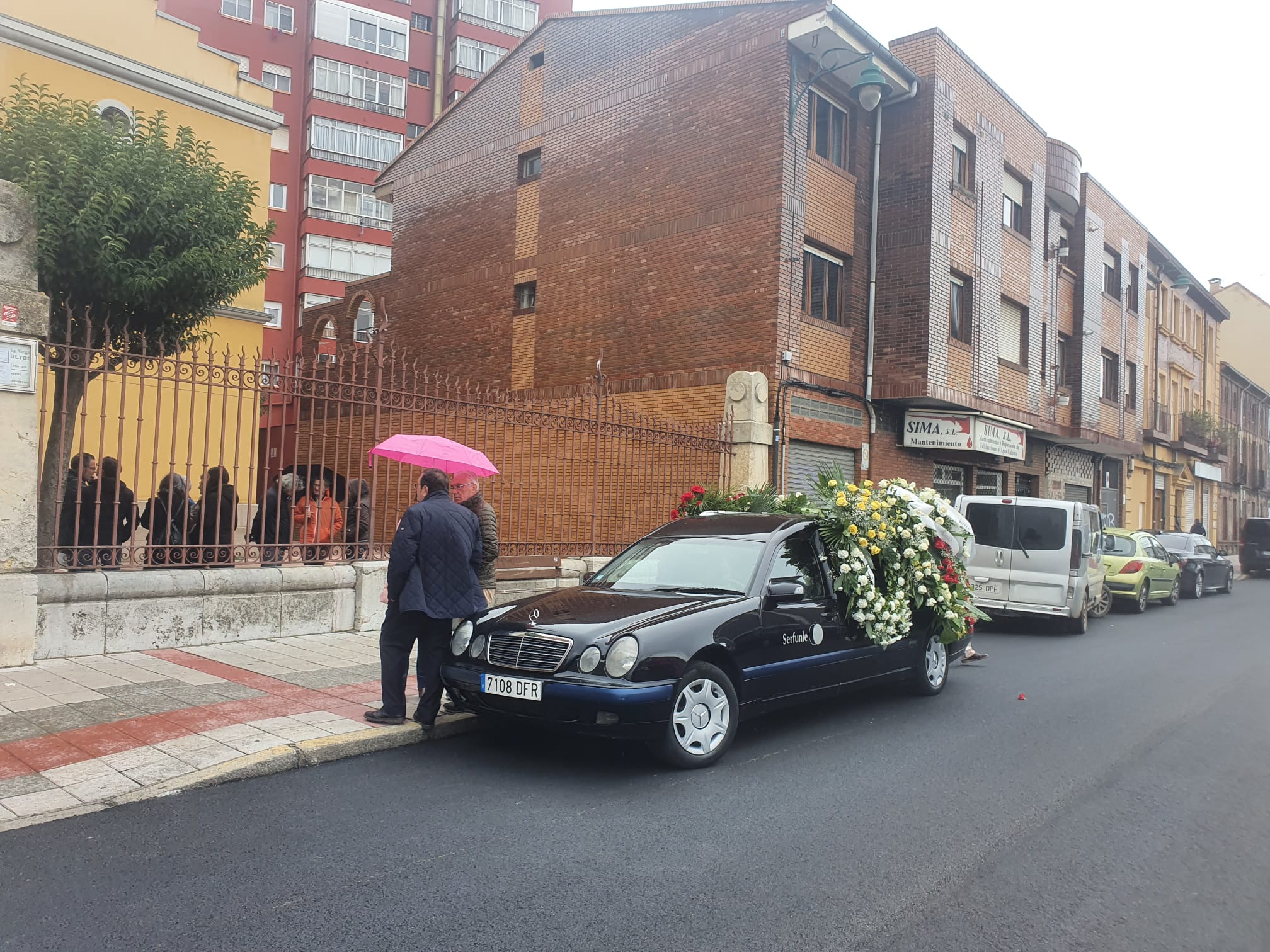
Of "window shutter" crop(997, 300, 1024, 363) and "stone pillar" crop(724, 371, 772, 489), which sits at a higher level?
"window shutter" crop(997, 300, 1024, 363)

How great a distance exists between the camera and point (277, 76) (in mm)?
37031

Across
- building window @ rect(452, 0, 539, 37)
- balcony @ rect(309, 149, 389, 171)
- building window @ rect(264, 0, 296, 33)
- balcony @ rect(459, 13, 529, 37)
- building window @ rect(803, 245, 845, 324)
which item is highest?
building window @ rect(452, 0, 539, 37)

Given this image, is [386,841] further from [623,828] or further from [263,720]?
[263,720]

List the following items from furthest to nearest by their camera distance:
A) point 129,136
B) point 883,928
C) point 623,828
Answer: point 129,136, point 623,828, point 883,928

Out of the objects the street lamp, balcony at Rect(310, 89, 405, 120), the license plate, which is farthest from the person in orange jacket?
balcony at Rect(310, 89, 405, 120)

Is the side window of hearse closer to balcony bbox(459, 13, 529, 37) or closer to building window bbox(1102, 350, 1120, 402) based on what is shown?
building window bbox(1102, 350, 1120, 402)

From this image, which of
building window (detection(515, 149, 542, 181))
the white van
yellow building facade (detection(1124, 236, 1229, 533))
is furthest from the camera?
yellow building facade (detection(1124, 236, 1229, 533))

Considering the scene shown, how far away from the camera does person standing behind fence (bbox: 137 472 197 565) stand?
812 centimetres

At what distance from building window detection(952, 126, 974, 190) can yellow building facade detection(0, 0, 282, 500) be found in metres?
13.0

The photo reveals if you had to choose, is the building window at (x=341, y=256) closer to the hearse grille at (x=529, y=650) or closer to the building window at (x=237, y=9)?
the building window at (x=237, y=9)

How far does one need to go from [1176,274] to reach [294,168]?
108 feet

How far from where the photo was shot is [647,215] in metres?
17.2

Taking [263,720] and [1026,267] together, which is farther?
[1026,267]

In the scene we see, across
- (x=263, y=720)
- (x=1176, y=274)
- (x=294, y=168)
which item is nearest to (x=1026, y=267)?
(x=1176, y=274)
